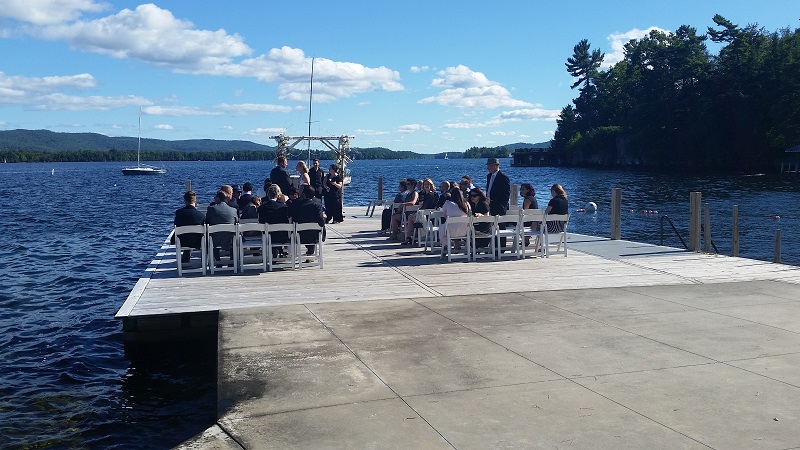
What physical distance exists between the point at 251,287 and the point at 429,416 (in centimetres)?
592

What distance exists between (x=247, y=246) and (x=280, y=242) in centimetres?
78

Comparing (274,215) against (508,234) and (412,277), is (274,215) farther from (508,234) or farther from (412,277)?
(508,234)

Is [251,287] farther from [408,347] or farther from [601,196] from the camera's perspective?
[601,196]

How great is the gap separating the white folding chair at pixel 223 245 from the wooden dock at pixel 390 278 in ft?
0.96

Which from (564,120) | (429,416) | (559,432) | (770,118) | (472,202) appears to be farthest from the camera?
(564,120)

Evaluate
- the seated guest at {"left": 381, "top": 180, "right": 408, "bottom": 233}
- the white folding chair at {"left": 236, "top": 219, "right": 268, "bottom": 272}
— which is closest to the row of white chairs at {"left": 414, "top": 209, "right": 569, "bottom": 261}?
the seated guest at {"left": 381, "top": 180, "right": 408, "bottom": 233}

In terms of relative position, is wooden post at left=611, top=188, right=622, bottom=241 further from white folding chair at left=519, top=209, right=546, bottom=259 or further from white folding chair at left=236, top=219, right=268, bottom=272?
white folding chair at left=236, top=219, right=268, bottom=272

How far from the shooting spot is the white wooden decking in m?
10.1

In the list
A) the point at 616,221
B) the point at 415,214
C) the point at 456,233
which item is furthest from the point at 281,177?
the point at 616,221

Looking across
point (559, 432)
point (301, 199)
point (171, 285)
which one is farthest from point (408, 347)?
point (301, 199)

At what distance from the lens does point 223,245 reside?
12617 millimetres

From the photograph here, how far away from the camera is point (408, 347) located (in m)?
7.45

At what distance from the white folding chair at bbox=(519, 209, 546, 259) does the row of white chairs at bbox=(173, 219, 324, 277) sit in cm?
369

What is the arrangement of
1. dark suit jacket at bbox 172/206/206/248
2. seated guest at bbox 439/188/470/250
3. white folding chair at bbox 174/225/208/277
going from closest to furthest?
white folding chair at bbox 174/225/208/277 → dark suit jacket at bbox 172/206/206/248 → seated guest at bbox 439/188/470/250
